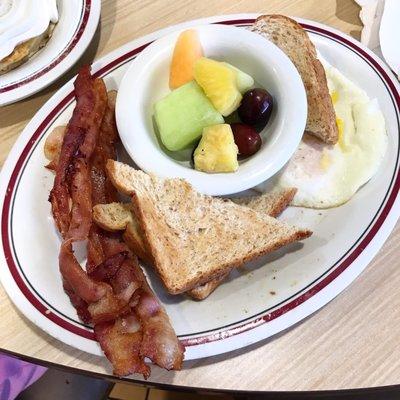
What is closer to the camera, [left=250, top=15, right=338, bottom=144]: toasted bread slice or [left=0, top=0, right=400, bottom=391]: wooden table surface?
[left=0, top=0, right=400, bottom=391]: wooden table surface

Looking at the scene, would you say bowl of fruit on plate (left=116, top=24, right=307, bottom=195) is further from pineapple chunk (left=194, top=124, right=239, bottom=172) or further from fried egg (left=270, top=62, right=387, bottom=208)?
fried egg (left=270, top=62, right=387, bottom=208)

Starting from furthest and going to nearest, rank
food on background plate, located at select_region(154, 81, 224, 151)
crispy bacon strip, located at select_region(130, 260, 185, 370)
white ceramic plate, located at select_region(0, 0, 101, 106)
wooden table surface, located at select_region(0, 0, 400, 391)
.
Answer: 1. white ceramic plate, located at select_region(0, 0, 101, 106)
2. food on background plate, located at select_region(154, 81, 224, 151)
3. wooden table surface, located at select_region(0, 0, 400, 391)
4. crispy bacon strip, located at select_region(130, 260, 185, 370)

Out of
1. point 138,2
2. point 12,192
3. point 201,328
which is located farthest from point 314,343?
point 138,2

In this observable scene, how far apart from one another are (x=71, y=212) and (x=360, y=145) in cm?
66

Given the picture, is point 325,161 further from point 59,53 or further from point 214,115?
point 59,53

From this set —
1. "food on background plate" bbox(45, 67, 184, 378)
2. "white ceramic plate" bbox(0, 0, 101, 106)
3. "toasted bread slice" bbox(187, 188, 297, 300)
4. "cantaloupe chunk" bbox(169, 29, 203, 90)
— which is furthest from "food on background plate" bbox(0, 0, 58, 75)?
"toasted bread slice" bbox(187, 188, 297, 300)

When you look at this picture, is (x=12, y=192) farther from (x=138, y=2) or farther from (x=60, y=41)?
(x=138, y=2)

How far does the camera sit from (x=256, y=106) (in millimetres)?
1281

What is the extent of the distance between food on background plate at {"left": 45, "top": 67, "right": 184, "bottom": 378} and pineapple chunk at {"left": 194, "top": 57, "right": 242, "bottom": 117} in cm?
24

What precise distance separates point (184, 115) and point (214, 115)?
0.21 ft

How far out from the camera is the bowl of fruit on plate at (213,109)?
1.25 metres

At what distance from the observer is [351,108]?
1.42 m

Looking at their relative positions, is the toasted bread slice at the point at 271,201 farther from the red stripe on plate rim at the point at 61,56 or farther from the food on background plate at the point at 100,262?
the red stripe on plate rim at the point at 61,56

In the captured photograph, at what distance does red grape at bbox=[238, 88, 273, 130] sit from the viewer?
4.20 ft
